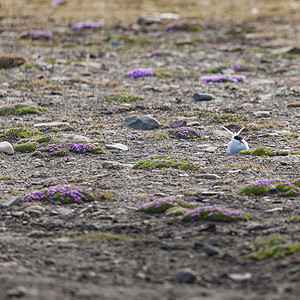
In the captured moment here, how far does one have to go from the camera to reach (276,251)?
6809 mm

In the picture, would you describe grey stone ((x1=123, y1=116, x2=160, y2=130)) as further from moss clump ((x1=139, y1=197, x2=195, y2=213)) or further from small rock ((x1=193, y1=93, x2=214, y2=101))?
moss clump ((x1=139, y1=197, x2=195, y2=213))

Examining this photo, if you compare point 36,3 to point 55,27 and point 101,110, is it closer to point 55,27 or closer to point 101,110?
point 55,27

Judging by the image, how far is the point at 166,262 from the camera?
6.79 m

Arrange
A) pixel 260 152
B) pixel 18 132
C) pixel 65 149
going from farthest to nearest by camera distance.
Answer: pixel 18 132 → pixel 65 149 → pixel 260 152

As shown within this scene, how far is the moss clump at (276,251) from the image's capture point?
6730 mm

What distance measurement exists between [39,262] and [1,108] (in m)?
10.2

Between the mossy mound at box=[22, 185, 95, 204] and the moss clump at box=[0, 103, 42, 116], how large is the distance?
7.33 metres

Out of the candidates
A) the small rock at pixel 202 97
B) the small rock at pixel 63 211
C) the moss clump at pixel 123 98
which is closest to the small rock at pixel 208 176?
the small rock at pixel 63 211

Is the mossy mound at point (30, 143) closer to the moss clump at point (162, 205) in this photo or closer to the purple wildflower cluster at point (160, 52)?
the moss clump at point (162, 205)

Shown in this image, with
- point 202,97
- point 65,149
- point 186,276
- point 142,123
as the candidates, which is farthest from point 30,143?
point 186,276

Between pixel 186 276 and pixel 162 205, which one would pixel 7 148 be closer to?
pixel 162 205

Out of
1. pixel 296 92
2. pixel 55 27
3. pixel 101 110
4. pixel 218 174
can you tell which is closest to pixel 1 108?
pixel 101 110

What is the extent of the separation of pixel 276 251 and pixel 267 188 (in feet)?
8.66

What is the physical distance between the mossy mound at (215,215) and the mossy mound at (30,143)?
5498mm
